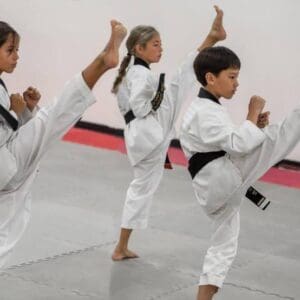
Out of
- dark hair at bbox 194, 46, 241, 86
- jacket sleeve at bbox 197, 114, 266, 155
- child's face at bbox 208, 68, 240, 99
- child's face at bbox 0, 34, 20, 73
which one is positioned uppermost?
dark hair at bbox 194, 46, 241, 86

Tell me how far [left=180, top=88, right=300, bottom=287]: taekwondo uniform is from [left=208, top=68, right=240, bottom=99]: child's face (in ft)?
0.15

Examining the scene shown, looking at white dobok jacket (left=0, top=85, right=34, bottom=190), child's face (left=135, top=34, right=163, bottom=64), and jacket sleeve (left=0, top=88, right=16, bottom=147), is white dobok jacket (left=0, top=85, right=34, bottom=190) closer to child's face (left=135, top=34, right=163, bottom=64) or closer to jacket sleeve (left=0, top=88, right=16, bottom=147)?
jacket sleeve (left=0, top=88, right=16, bottom=147)

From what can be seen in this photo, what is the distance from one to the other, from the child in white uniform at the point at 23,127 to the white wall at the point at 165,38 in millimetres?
4124

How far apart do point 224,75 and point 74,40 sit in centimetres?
504

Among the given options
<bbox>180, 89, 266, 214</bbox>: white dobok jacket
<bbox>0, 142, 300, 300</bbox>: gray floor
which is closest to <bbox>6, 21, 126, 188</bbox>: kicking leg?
<bbox>180, 89, 266, 214</bbox>: white dobok jacket

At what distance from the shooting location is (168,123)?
410 cm

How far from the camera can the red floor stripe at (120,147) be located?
650cm

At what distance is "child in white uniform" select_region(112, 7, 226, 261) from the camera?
3994 mm

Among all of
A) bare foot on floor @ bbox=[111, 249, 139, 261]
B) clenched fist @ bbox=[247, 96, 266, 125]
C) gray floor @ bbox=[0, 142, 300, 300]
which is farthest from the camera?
bare foot on floor @ bbox=[111, 249, 139, 261]

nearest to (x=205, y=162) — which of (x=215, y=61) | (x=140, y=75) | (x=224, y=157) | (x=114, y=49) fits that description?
(x=224, y=157)

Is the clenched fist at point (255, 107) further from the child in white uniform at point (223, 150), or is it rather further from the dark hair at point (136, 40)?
the dark hair at point (136, 40)

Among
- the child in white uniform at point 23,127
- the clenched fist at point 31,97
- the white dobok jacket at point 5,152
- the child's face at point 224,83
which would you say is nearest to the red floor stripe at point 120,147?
the child's face at point 224,83

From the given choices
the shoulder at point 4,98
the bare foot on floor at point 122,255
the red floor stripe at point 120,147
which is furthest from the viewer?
the red floor stripe at point 120,147

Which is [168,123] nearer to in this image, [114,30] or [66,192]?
[114,30]
